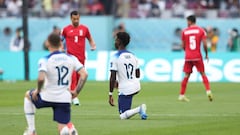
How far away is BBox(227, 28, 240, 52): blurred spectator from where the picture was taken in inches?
1583

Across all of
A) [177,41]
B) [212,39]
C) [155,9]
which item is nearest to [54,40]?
[212,39]

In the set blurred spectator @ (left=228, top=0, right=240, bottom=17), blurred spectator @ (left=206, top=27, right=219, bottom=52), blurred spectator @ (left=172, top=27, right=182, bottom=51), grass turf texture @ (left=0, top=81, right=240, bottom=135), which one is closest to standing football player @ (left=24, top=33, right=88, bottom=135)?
grass turf texture @ (left=0, top=81, right=240, bottom=135)

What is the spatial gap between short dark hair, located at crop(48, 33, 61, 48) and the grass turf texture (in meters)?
2.38

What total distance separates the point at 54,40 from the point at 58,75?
0.57 metres

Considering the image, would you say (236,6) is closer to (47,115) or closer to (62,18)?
(62,18)

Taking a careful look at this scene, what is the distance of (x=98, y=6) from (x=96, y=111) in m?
23.8

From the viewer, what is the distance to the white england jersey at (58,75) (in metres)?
13.5

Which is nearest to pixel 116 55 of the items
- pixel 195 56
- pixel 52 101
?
Result: pixel 52 101

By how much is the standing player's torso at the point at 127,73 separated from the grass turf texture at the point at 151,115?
69 centimetres

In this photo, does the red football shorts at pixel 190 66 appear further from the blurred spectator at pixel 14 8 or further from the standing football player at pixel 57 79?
the blurred spectator at pixel 14 8

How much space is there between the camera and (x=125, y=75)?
17766mm

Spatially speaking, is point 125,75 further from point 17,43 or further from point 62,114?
point 17,43

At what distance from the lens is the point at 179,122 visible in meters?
17.1

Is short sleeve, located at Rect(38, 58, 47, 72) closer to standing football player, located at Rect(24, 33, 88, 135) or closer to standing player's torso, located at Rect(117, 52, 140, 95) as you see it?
standing football player, located at Rect(24, 33, 88, 135)
